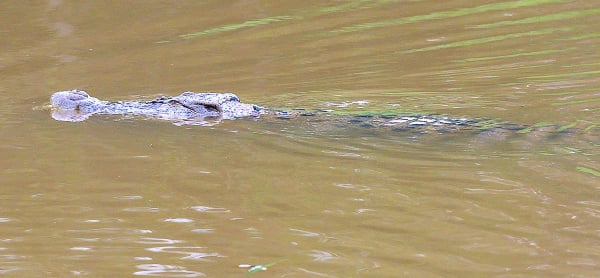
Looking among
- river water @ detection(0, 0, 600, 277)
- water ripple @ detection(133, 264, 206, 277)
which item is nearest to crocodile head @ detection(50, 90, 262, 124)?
river water @ detection(0, 0, 600, 277)

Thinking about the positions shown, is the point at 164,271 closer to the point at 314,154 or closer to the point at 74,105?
the point at 314,154

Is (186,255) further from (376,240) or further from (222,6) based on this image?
(222,6)

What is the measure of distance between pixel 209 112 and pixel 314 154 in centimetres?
169

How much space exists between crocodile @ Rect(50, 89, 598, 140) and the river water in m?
0.16

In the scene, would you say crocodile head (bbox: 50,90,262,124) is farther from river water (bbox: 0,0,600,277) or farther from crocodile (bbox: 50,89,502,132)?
river water (bbox: 0,0,600,277)

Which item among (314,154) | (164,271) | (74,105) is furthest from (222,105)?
(164,271)

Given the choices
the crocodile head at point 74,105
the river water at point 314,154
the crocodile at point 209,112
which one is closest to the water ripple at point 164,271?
the river water at point 314,154

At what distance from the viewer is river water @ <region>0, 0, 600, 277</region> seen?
3.73 m

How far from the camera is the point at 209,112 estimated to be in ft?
22.4

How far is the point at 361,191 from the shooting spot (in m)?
4.54

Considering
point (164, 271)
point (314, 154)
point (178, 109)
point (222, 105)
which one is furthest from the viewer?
point (178, 109)

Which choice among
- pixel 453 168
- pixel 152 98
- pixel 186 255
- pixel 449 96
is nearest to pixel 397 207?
pixel 453 168

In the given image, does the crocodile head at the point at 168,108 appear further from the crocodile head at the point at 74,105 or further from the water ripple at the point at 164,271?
the water ripple at the point at 164,271

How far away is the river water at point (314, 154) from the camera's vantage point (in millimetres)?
3734
